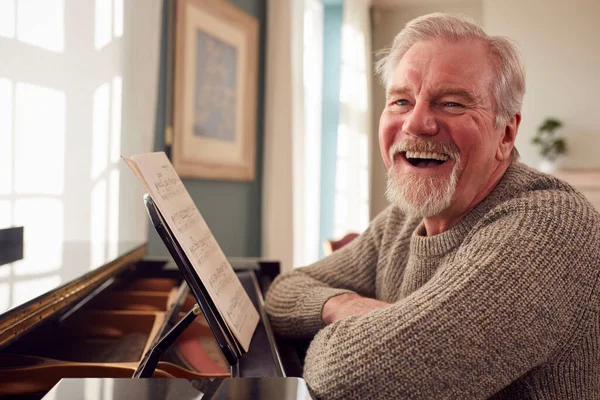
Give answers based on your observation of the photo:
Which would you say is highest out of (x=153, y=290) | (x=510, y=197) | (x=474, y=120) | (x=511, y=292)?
(x=474, y=120)

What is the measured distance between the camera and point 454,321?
95cm

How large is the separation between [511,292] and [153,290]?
1.17m

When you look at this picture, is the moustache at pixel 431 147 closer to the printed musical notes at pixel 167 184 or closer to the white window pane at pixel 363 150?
the printed musical notes at pixel 167 184

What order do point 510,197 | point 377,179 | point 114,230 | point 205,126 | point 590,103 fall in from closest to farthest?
point 510,197 → point 114,230 → point 205,126 → point 590,103 → point 377,179

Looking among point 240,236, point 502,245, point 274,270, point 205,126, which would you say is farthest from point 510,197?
point 240,236

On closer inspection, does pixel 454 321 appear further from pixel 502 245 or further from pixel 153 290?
pixel 153 290

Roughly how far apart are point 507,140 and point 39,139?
171 centimetres

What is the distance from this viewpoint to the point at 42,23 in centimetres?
226

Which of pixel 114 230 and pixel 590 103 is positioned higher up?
pixel 590 103

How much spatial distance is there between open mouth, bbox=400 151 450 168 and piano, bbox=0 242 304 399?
19.2 inches

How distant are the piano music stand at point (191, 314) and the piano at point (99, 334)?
0.05ft

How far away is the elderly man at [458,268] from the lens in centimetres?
95

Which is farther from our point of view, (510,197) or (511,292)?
(510,197)

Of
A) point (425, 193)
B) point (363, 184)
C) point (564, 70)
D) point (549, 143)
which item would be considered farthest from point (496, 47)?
point (564, 70)
